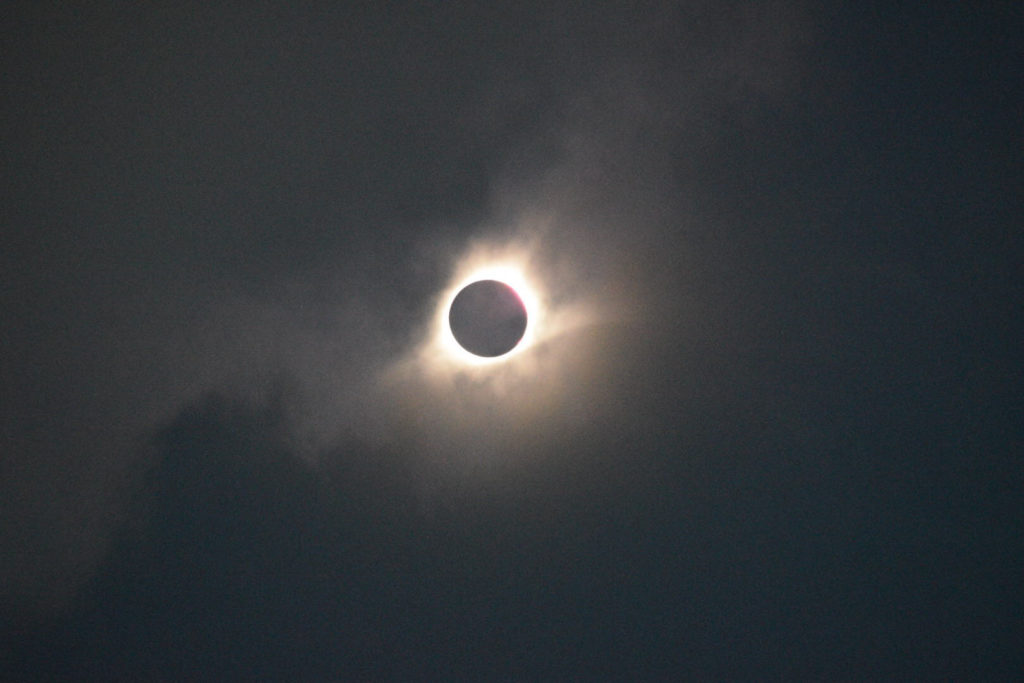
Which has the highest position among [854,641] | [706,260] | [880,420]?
[706,260]

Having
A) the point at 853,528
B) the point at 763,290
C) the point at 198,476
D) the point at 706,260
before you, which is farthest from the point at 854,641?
the point at 198,476

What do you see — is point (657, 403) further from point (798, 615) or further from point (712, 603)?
point (798, 615)

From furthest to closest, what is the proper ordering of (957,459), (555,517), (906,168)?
(555,517)
(957,459)
(906,168)

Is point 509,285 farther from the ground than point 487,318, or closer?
farther from the ground
